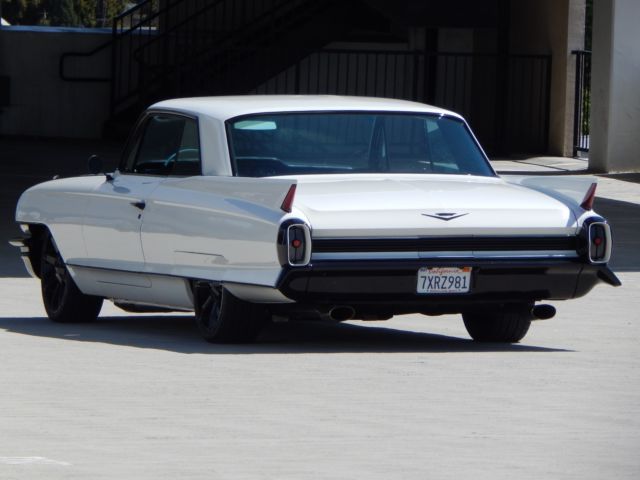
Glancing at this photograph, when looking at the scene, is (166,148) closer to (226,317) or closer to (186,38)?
(226,317)

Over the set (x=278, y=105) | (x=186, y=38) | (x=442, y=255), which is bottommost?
(x=442, y=255)

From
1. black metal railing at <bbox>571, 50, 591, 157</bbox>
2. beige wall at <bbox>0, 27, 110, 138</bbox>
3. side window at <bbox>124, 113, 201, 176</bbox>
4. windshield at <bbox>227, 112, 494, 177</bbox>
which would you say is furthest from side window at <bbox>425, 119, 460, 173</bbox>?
beige wall at <bbox>0, 27, 110, 138</bbox>

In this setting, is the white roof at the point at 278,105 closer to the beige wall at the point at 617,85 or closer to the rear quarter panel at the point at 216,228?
the rear quarter panel at the point at 216,228

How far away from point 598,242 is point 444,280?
1007 millimetres

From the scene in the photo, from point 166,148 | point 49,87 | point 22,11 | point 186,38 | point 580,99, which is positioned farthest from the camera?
point 22,11

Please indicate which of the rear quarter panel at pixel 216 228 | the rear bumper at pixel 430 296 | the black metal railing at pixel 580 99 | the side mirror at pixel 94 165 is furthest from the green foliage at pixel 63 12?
the rear bumper at pixel 430 296

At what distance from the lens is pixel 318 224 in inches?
384

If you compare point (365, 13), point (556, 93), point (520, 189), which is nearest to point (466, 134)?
point (520, 189)

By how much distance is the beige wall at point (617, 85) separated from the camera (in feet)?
89.5

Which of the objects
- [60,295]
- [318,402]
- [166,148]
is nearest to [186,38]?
[60,295]

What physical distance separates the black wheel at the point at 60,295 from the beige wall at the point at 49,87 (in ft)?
73.9

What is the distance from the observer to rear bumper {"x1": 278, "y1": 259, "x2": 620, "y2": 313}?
9.74 metres

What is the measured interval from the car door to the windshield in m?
0.67

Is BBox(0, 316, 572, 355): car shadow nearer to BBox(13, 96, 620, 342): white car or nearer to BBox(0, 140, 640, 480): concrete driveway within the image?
BBox(0, 140, 640, 480): concrete driveway
